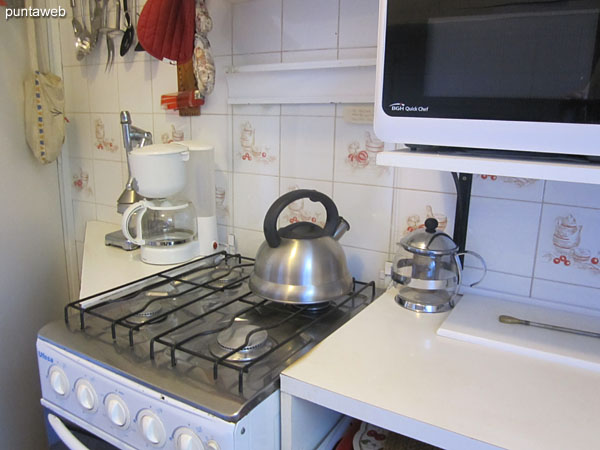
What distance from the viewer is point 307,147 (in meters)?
1.30

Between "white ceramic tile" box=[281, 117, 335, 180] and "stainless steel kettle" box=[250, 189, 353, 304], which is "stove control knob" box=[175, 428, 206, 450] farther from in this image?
"white ceramic tile" box=[281, 117, 335, 180]

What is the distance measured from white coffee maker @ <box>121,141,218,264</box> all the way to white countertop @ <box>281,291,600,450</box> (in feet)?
1.99

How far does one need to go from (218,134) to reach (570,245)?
39.5 inches

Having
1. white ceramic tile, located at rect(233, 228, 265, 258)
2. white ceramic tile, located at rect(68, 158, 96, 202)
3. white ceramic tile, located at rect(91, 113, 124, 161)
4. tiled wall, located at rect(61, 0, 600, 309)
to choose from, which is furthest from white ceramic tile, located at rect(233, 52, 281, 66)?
white ceramic tile, located at rect(68, 158, 96, 202)

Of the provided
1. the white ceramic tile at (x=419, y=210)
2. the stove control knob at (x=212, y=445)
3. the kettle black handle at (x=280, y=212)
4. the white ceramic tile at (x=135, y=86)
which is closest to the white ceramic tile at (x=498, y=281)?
the white ceramic tile at (x=419, y=210)

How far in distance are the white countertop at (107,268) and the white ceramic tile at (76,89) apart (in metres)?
0.58

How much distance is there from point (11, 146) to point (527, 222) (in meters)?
1.66

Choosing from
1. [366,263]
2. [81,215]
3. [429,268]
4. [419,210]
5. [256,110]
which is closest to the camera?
[429,268]

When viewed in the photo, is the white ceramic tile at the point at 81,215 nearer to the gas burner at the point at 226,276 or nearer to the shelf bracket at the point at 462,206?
the gas burner at the point at 226,276

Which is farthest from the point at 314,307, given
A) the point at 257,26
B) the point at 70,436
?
the point at 257,26

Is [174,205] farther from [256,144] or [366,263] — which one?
[366,263]

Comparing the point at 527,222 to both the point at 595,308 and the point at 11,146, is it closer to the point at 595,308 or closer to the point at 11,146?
the point at 595,308

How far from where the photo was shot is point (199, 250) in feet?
4.61

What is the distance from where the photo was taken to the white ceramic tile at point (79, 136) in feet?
6.09
